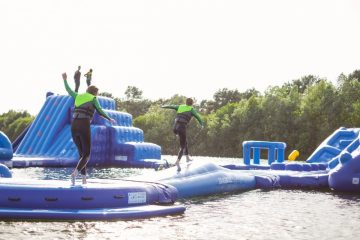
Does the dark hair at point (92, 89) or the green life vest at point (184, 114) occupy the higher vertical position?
the dark hair at point (92, 89)

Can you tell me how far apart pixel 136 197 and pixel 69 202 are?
94 centimetres

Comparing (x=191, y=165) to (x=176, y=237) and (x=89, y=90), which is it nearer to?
(x=89, y=90)

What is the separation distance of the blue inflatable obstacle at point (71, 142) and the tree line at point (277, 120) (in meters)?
22.2

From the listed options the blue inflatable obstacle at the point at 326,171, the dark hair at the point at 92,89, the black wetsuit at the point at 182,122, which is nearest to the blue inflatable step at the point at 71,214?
the dark hair at the point at 92,89

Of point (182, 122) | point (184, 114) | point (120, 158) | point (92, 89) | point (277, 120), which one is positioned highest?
point (277, 120)

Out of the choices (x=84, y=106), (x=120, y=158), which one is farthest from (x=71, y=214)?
(x=120, y=158)

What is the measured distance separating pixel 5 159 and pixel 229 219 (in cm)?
1015

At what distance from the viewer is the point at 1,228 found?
509cm

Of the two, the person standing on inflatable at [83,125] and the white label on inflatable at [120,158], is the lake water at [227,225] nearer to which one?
the person standing on inflatable at [83,125]

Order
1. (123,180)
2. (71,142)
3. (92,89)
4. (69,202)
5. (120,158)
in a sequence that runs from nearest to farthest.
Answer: (69,202)
(92,89)
(123,180)
(71,142)
(120,158)

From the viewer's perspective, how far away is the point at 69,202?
5.91 m

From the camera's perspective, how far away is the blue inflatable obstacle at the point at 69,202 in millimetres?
5648

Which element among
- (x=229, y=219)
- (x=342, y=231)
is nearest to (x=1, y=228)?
(x=229, y=219)

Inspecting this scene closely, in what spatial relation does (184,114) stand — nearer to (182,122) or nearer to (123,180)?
(182,122)
